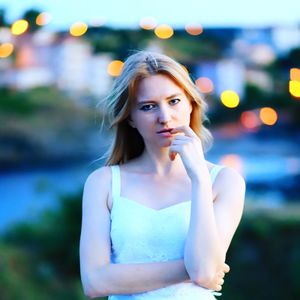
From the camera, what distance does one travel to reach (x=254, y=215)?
512 centimetres

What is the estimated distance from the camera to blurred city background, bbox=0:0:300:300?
16.3ft

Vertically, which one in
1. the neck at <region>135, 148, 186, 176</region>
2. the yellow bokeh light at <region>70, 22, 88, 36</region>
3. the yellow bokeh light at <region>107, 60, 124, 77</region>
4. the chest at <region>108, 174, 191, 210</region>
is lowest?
the chest at <region>108, 174, 191, 210</region>

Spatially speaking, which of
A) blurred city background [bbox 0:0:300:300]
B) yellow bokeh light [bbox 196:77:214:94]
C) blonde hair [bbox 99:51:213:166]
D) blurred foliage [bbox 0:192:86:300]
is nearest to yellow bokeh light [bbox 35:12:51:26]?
blurred city background [bbox 0:0:300:300]

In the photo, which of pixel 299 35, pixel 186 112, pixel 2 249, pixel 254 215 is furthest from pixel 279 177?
pixel 186 112

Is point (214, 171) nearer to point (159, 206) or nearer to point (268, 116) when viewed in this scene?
point (159, 206)

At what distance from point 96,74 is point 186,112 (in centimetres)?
321

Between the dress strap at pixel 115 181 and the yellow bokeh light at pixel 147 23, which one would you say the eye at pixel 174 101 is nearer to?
the dress strap at pixel 115 181

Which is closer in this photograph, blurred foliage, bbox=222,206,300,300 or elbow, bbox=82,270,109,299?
elbow, bbox=82,270,109,299

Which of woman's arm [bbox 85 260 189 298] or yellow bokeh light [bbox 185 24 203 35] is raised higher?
yellow bokeh light [bbox 185 24 203 35]

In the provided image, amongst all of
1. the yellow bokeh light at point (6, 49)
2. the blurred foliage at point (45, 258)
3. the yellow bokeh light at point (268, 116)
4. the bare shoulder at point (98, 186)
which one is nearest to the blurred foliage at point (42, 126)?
the yellow bokeh light at point (6, 49)

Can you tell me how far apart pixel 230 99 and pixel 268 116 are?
0.27 meters

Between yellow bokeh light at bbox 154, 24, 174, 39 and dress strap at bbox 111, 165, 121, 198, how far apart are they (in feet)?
10.4

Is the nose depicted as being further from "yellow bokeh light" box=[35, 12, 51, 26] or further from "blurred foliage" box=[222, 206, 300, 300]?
"blurred foliage" box=[222, 206, 300, 300]

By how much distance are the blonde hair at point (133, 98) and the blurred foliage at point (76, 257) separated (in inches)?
121
